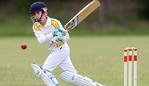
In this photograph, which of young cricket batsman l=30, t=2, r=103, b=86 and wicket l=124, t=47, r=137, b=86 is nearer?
wicket l=124, t=47, r=137, b=86

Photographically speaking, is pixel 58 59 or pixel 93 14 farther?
pixel 93 14

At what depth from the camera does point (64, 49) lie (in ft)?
31.0

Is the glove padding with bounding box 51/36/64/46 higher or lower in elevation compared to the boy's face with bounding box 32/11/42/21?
lower

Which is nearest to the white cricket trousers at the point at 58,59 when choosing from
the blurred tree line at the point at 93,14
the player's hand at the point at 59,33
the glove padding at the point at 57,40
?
the glove padding at the point at 57,40

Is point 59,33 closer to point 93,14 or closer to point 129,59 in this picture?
point 129,59

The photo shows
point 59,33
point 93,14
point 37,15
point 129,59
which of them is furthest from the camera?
point 93,14

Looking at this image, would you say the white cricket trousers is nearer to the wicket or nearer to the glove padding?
the glove padding

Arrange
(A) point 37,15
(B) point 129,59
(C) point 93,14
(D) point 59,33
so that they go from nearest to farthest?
1. (B) point 129,59
2. (D) point 59,33
3. (A) point 37,15
4. (C) point 93,14

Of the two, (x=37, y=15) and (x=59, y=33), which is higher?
(x=37, y=15)

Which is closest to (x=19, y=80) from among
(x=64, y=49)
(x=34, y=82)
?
(x=34, y=82)

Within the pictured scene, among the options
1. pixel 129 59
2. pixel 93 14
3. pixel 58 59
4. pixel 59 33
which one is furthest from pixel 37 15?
pixel 93 14

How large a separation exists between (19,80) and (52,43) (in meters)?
3.79

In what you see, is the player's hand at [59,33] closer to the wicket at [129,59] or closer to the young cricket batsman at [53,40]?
the young cricket batsman at [53,40]

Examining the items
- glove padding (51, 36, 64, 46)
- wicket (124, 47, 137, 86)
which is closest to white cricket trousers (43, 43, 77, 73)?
glove padding (51, 36, 64, 46)
